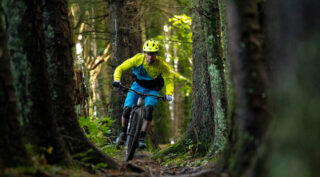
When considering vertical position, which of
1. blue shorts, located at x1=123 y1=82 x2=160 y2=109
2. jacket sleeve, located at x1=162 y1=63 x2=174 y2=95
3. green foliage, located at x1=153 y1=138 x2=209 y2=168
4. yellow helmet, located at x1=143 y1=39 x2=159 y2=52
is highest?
yellow helmet, located at x1=143 y1=39 x2=159 y2=52

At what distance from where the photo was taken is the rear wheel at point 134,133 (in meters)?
8.09

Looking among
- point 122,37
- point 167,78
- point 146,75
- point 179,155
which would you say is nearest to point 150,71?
point 146,75

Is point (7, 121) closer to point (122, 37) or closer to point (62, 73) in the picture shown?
point (62, 73)

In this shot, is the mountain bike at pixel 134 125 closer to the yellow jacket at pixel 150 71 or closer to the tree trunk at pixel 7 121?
the yellow jacket at pixel 150 71

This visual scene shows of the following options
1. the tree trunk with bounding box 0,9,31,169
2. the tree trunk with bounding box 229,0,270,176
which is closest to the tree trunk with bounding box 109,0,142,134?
the tree trunk with bounding box 0,9,31,169

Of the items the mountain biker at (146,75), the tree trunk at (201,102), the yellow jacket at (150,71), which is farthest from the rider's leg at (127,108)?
the tree trunk at (201,102)

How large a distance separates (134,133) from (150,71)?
1476mm

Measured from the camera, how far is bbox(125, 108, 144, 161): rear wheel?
26.6 ft

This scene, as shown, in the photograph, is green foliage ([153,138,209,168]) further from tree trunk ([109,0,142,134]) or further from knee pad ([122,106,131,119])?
tree trunk ([109,0,142,134])

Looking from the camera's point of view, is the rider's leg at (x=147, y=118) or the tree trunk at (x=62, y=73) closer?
the tree trunk at (x=62, y=73)

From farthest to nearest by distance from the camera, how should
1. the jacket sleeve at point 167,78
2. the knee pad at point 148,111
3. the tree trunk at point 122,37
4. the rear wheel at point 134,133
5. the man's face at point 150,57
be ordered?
the tree trunk at point 122,37
the jacket sleeve at point 167,78
the man's face at point 150,57
the knee pad at point 148,111
the rear wheel at point 134,133

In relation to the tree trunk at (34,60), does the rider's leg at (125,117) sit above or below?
below

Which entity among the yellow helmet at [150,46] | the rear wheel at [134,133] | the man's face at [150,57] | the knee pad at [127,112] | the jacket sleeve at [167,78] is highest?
the yellow helmet at [150,46]

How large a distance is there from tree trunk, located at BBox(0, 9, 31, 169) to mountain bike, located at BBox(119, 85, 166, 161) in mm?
3791
